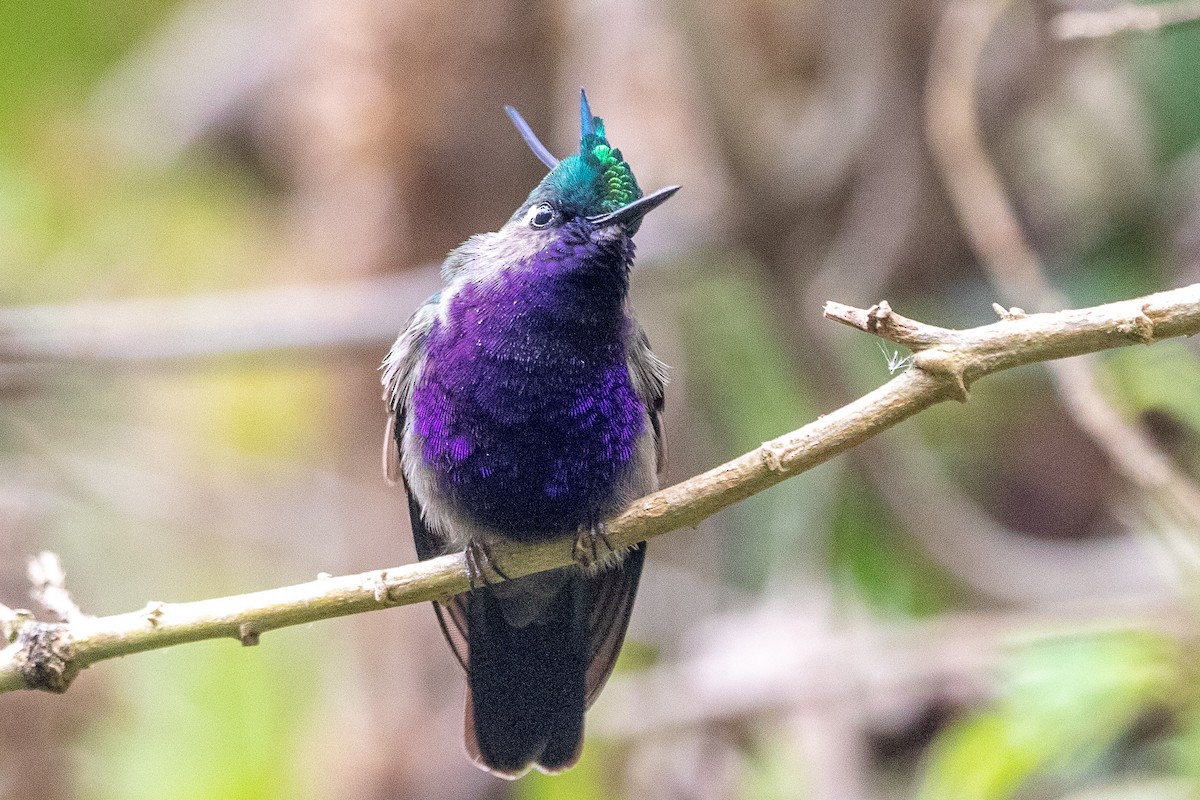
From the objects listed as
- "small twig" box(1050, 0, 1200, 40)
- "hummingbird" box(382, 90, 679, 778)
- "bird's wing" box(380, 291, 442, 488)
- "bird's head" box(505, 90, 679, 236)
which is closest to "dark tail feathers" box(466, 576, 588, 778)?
"hummingbird" box(382, 90, 679, 778)

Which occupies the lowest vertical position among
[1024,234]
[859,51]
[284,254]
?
[1024,234]

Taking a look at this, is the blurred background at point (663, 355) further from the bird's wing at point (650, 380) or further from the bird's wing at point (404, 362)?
the bird's wing at point (404, 362)

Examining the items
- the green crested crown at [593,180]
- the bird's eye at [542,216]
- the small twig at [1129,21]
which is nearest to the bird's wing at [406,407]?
the bird's eye at [542,216]

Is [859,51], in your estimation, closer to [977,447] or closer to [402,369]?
[977,447]

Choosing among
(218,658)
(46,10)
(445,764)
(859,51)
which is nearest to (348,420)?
(218,658)

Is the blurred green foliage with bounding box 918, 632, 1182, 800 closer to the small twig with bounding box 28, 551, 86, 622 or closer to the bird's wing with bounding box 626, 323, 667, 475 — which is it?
the bird's wing with bounding box 626, 323, 667, 475

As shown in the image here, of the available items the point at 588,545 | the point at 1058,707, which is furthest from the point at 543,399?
the point at 1058,707
